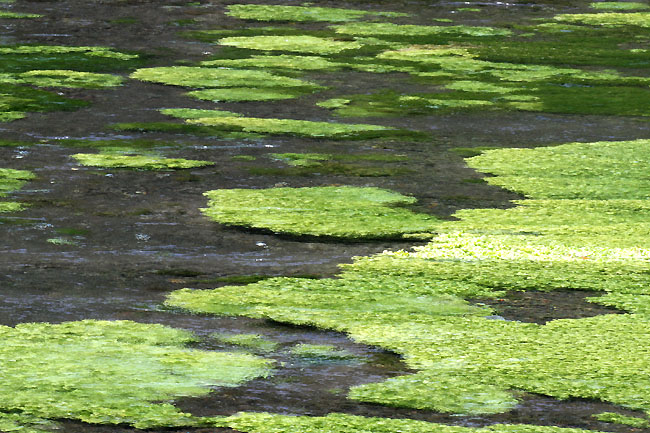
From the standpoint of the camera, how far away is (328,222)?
9.38 meters

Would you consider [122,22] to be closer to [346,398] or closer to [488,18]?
[488,18]

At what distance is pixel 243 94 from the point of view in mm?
15438

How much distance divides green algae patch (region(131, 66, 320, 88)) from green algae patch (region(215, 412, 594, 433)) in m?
10.9

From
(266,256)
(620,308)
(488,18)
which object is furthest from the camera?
(488,18)

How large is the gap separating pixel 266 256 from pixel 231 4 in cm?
1527

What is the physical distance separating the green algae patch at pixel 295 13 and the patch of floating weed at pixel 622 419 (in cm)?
1701

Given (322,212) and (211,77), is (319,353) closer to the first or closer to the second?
(322,212)

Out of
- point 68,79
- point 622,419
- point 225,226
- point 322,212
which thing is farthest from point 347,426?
point 68,79

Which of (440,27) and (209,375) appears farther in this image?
(440,27)

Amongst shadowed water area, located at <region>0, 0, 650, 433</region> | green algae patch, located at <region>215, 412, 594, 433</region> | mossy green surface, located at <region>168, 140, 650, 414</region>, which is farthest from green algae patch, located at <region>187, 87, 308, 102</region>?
green algae patch, located at <region>215, 412, 594, 433</region>

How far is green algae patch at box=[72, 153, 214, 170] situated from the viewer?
1148 cm

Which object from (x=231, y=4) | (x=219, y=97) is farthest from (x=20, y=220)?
(x=231, y=4)

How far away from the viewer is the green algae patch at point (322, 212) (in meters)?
9.16

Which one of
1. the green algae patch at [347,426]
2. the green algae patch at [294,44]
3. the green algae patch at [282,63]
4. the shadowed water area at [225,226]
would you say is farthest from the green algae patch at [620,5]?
the green algae patch at [347,426]
